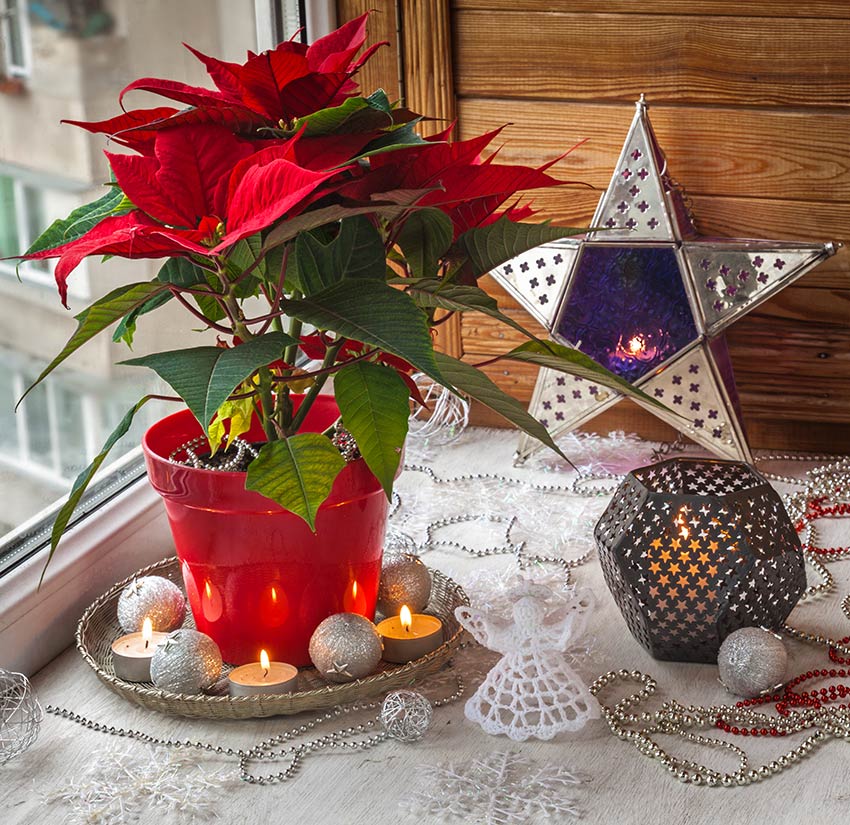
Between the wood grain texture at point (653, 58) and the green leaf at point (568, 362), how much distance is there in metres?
0.61

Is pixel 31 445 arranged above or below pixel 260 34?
below

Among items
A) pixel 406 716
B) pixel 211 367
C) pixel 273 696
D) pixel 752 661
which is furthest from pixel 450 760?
pixel 211 367

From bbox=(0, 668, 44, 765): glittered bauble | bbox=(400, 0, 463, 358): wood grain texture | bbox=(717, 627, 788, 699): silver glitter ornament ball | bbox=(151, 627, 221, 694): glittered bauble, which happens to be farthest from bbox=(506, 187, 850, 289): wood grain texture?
bbox=(0, 668, 44, 765): glittered bauble

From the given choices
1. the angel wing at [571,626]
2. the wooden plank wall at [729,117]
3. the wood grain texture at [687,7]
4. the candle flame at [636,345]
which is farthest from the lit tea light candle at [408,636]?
the wood grain texture at [687,7]

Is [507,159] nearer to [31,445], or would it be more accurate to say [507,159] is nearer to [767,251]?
[767,251]

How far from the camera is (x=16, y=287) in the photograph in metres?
1.16

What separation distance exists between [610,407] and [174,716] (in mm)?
766

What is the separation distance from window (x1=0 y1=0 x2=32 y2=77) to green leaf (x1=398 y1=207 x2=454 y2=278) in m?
0.44

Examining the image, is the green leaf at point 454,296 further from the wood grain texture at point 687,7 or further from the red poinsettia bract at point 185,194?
the wood grain texture at point 687,7

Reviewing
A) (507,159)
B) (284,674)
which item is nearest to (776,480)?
(507,159)

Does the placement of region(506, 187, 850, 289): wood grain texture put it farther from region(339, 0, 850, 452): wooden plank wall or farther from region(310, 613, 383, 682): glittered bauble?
region(310, 613, 383, 682): glittered bauble

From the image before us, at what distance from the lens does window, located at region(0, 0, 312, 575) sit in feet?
3.69

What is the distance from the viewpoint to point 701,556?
0.96m

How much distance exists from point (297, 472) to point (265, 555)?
0.46 ft
